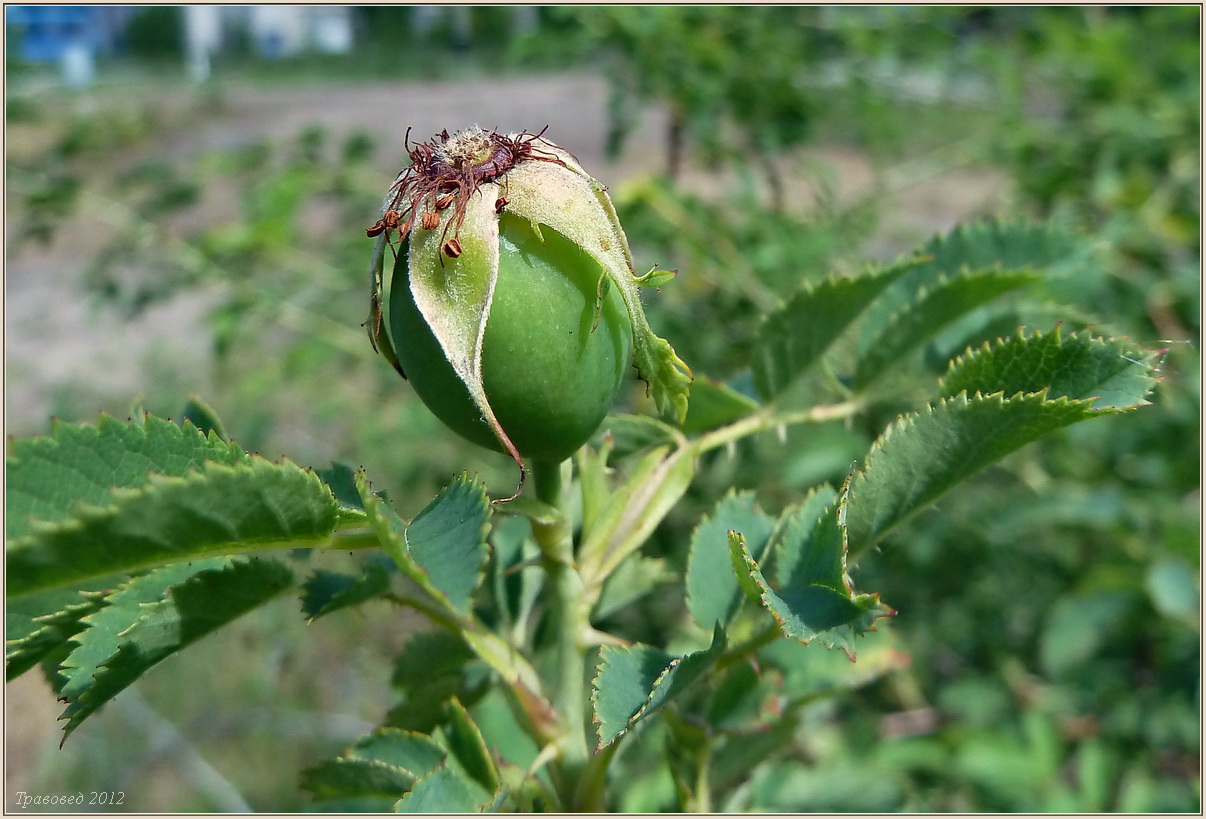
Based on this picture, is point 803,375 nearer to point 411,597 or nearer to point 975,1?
point 411,597

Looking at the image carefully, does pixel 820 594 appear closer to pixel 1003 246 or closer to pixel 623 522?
pixel 623 522

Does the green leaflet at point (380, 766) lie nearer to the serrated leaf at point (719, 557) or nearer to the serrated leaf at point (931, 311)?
the serrated leaf at point (719, 557)

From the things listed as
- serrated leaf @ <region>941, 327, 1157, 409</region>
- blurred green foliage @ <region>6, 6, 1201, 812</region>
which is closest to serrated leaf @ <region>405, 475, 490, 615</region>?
serrated leaf @ <region>941, 327, 1157, 409</region>

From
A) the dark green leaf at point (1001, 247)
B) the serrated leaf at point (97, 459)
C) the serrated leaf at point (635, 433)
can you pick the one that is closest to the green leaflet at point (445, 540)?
the serrated leaf at point (97, 459)

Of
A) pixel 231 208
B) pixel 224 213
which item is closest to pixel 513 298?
pixel 231 208

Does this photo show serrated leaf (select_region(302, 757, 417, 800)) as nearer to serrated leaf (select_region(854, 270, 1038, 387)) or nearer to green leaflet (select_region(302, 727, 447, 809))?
green leaflet (select_region(302, 727, 447, 809))
